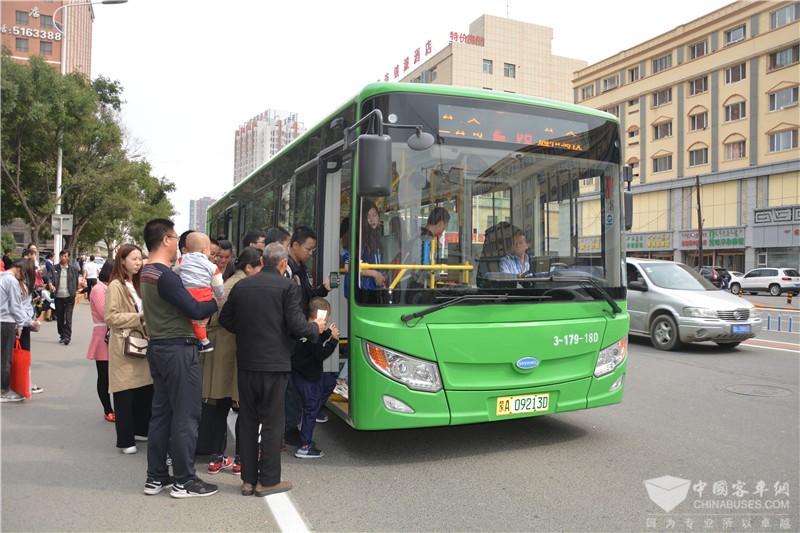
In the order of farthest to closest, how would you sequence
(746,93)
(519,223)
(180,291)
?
(746,93)
(519,223)
(180,291)

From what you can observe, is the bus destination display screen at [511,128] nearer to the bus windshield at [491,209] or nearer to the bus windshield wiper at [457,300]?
the bus windshield at [491,209]

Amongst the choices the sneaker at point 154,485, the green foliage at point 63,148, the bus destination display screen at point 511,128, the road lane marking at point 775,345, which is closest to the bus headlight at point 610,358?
the bus destination display screen at point 511,128

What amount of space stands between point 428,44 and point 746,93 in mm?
30160

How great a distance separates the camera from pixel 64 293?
12188mm

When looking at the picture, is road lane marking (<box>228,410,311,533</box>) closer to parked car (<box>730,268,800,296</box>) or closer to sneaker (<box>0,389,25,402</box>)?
sneaker (<box>0,389,25,402</box>)

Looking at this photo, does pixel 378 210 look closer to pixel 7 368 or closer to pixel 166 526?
pixel 166 526

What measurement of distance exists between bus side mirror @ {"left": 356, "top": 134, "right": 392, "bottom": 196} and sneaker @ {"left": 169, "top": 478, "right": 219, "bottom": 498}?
2331mm

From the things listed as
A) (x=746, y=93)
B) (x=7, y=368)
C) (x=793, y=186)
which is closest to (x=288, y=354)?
(x=7, y=368)

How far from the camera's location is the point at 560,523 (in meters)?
3.85

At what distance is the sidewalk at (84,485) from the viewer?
3916 millimetres

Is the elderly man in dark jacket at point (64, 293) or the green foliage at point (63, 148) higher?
the green foliage at point (63, 148)

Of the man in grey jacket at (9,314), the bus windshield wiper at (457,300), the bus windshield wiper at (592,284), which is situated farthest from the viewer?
the man in grey jacket at (9,314)

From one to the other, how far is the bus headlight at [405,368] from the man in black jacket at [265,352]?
2.00 ft

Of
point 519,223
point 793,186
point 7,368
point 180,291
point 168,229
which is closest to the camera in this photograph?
point 180,291
